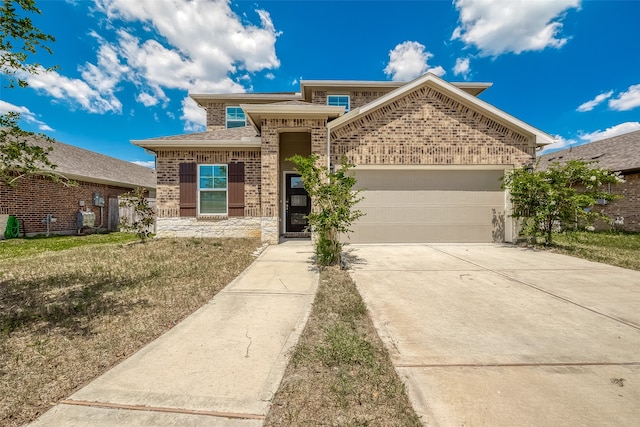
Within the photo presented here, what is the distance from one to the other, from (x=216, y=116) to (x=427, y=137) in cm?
993

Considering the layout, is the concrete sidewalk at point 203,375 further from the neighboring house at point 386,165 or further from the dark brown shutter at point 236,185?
the dark brown shutter at point 236,185

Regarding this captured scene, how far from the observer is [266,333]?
3125 mm

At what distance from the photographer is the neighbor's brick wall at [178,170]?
31.4 ft

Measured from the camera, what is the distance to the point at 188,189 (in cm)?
954

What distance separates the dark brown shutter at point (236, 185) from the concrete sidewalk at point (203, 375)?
19.3 ft

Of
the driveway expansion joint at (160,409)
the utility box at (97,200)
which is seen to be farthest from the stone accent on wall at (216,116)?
the driveway expansion joint at (160,409)

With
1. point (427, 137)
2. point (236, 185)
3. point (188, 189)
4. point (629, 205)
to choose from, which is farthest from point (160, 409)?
point (629, 205)

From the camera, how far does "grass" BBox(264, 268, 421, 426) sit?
1.88 metres

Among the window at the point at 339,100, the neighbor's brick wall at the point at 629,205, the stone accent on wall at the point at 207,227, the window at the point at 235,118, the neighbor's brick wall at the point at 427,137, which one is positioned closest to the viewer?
the neighbor's brick wall at the point at 427,137

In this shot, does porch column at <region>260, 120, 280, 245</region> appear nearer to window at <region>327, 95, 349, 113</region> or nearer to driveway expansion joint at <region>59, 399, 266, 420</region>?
window at <region>327, 95, 349, 113</region>

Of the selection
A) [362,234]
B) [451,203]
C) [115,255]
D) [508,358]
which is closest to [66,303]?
[115,255]

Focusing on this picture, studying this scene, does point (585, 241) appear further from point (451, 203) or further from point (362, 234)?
point (362, 234)

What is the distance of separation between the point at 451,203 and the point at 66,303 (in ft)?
31.7

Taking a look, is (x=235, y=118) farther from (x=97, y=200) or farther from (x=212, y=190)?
(x=97, y=200)
